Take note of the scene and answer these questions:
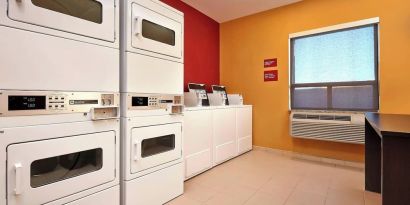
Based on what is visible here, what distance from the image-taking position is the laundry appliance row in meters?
1.16

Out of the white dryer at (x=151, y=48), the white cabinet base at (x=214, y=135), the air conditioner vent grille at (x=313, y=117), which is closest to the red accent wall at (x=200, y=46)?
the white cabinet base at (x=214, y=135)

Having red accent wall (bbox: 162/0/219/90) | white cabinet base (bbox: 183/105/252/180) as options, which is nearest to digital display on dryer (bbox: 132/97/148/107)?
white cabinet base (bbox: 183/105/252/180)

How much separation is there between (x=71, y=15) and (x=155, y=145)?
4.21ft

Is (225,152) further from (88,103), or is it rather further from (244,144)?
(88,103)

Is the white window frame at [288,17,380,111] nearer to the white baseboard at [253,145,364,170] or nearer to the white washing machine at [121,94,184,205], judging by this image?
the white baseboard at [253,145,364,170]

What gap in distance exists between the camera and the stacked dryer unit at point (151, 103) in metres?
1.69

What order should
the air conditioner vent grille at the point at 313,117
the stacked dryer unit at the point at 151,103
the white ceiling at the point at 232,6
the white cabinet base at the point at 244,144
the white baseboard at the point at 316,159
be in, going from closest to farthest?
the stacked dryer unit at the point at 151,103
the white baseboard at the point at 316,159
the air conditioner vent grille at the point at 313,117
the white ceiling at the point at 232,6
the white cabinet base at the point at 244,144

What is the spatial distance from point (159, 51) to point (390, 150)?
1.79 meters

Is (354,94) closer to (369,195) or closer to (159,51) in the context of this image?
(369,195)

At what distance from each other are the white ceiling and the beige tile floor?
A: 2637 mm

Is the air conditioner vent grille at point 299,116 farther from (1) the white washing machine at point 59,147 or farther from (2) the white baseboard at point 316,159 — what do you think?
(1) the white washing machine at point 59,147

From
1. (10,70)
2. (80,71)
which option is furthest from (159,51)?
(10,70)

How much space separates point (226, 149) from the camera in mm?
3330

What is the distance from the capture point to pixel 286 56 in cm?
366
